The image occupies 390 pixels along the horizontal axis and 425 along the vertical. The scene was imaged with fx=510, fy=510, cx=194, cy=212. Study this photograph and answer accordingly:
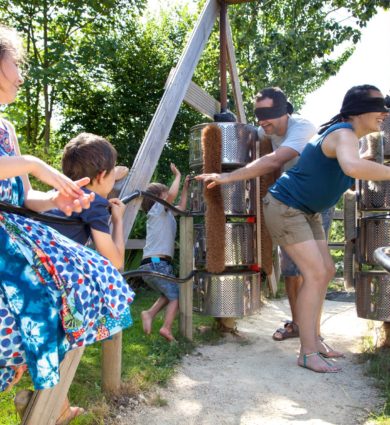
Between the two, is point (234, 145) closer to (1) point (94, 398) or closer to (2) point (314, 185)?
(2) point (314, 185)

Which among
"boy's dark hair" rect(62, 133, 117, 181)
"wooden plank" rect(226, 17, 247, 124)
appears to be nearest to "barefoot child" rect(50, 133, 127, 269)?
"boy's dark hair" rect(62, 133, 117, 181)

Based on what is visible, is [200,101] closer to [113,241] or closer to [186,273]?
[186,273]

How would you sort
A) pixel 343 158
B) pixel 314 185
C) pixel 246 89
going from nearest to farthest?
pixel 343 158, pixel 314 185, pixel 246 89

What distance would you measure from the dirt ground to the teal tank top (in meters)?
0.96

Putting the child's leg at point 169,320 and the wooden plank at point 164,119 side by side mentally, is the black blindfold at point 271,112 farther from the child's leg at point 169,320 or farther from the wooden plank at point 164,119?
the child's leg at point 169,320

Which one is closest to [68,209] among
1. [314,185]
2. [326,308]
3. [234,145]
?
[314,185]

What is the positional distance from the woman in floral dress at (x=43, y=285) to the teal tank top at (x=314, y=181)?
1664mm

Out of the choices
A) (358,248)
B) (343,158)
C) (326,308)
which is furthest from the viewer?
(326,308)

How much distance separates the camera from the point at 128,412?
89.7 inches

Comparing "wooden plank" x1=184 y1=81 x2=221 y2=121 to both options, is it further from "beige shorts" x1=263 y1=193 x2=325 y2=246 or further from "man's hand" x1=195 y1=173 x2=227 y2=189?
"beige shorts" x1=263 y1=193 x2=325 y2=246

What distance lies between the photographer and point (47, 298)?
1388 millimetres

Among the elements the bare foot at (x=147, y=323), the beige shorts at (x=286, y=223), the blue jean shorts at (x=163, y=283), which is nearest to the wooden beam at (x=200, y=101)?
the beige shorts at (x=286, y=223)

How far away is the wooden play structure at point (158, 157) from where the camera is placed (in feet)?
5.63

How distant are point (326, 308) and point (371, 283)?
1874 millimetres
